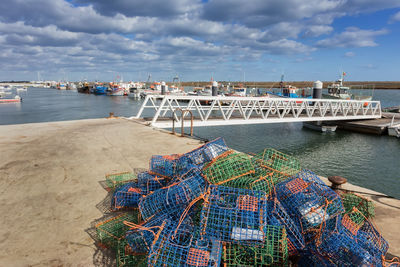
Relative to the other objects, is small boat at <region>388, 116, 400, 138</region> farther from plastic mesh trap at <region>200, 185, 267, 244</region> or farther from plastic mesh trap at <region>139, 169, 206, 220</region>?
plastic mesh trap at <region>139, 169, 206, 220</region>

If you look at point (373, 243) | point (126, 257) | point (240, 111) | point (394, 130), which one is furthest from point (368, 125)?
point (126, 257)

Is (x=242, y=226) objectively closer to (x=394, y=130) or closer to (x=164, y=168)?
(x=164, y=168)

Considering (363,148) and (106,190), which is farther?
(363,148)

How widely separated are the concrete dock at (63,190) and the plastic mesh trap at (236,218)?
5.52ft

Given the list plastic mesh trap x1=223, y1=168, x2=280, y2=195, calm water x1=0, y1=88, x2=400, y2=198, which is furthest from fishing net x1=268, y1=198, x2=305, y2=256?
calm water x1=0, y1=88, x2=400, y2=198

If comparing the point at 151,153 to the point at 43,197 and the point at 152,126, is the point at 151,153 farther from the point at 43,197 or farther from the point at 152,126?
the point at 152,126

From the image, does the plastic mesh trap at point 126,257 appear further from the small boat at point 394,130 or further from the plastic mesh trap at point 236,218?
the small boat at point 394,130

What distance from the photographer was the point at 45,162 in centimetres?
712

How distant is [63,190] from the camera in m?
5.33

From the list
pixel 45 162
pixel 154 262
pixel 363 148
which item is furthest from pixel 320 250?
pixel 363 148

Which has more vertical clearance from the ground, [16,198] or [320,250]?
[320,250]

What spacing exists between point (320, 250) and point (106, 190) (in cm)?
436

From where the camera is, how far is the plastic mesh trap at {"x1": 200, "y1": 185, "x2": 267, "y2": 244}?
279 cm

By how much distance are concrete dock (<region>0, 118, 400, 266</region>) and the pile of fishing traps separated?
1.61 ft
